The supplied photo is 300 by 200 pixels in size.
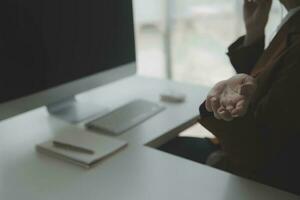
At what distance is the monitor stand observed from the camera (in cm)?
138

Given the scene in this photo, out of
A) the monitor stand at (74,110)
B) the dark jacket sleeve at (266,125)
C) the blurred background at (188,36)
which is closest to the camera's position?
the dark jacket sleeve at (266,125)

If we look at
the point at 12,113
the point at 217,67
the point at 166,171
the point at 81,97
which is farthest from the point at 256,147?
the point at 217,67

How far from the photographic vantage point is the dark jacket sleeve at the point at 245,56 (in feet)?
3.79

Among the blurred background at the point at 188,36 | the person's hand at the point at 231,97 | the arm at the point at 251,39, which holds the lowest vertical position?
the blurred background at the point at 188,36

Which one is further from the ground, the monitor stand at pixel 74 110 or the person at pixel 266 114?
the person at pixel 266 114

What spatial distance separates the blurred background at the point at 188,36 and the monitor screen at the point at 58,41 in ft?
5.77

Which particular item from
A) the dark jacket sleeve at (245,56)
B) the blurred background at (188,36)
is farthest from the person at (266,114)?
the blurred background at (188,36)

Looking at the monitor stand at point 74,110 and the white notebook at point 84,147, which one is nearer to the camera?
the white notebook at point 84,147

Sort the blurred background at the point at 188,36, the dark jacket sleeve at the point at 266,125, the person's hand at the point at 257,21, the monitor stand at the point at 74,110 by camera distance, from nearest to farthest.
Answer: the dark jacket sleeve at the point at 266,125, the person's hand at the point at 257,21, the monitor stand at the point at 74,110, the blurred background at the point at 188,36

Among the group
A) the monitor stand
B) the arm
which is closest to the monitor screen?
the monitor stand

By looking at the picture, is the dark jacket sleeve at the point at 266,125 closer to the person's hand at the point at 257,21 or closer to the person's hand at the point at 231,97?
the person's hand at the point at 231,97

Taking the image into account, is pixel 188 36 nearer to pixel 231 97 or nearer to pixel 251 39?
pixel 251 39

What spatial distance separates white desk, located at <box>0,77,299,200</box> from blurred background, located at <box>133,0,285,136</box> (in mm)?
1998

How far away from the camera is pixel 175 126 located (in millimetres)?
1276
